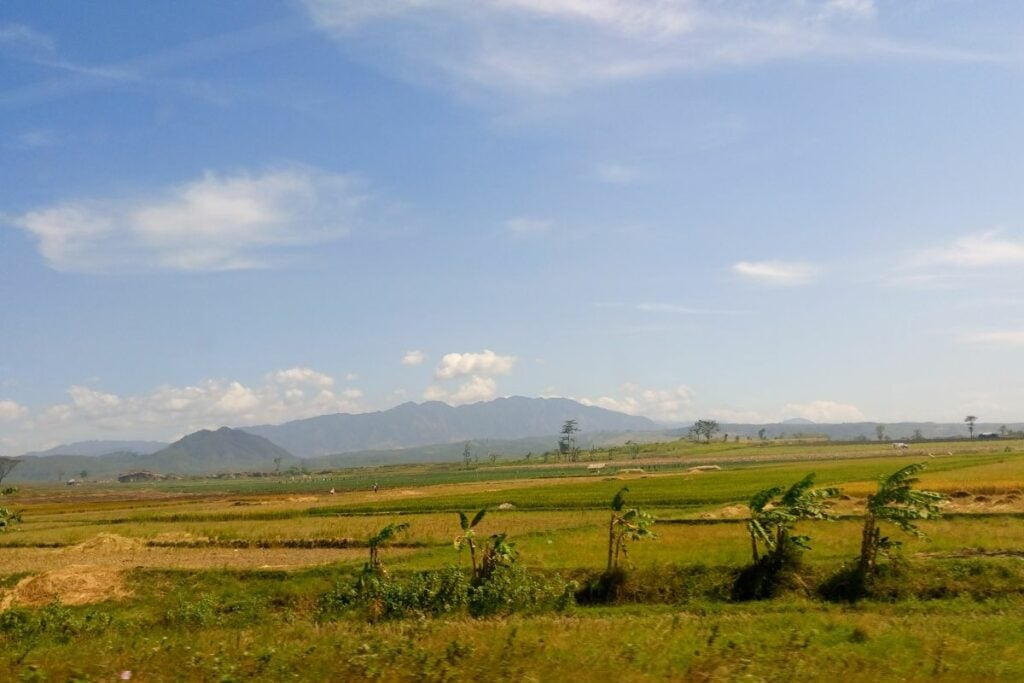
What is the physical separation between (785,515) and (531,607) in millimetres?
7170

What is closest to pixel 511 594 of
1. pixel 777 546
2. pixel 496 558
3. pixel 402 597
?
pixel 496 558

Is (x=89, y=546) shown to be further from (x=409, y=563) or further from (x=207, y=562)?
(x=409, y=563)

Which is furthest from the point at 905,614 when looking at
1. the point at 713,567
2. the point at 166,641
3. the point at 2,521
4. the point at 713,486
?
the point at 713,486

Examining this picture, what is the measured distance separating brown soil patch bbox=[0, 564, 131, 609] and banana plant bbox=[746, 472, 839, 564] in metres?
21.4

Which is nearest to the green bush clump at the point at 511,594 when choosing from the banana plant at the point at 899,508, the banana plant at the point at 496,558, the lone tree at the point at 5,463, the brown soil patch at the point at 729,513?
the banana plant at the point at 496,558

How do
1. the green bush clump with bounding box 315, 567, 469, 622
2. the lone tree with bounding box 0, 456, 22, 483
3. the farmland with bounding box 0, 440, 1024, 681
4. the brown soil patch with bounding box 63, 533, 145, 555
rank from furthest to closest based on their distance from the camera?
the lone tree with bounding box 0, 456, 22, 483, the brown soil patch with bounding box 63, 533, 145, 555, the green bush clump with bounding box 315, 567, 469, 622, the farmland with bounding box 0, 440, 1024, 681

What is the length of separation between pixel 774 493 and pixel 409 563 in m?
13.4

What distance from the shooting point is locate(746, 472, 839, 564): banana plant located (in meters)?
20.2

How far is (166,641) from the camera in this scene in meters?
12.0

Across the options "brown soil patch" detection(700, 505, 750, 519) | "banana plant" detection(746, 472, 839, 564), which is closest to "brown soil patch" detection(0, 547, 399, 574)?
"brown soil patch" detection(700, 505, 750, 519)

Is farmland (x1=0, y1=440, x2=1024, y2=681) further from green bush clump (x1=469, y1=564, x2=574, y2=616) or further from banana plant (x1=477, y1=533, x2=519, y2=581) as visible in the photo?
banana plant (x1=477, y1=533, x2=519, y2=581)

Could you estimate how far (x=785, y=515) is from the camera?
20359 mm

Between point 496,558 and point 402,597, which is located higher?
point 496,558

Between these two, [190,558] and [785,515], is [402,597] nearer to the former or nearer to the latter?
[785,515]
